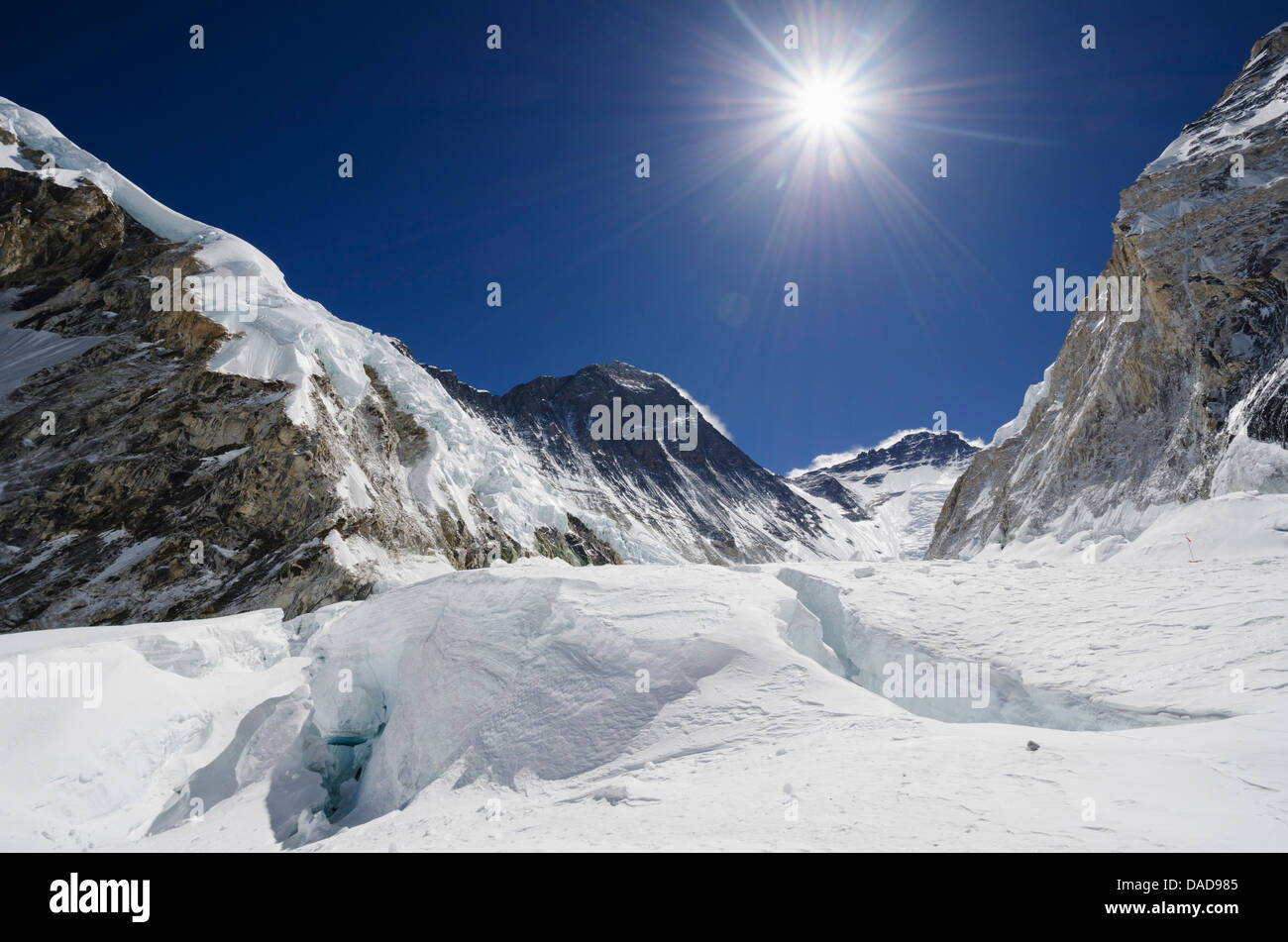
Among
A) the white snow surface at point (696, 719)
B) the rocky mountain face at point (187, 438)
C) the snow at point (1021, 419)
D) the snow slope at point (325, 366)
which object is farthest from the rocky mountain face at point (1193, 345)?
the snow slope at point (325, 366)

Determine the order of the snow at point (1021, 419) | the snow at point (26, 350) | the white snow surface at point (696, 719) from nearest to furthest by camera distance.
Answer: the white snow surface at point (696, 719), the snow at point (26, 350), the snow at point (1021, 419)

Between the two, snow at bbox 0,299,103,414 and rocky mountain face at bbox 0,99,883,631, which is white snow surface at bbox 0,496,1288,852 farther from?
snow at bbox 0,299,103,414

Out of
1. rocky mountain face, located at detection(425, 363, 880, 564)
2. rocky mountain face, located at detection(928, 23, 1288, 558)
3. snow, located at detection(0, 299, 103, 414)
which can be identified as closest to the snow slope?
snow, located at detection(0, 299, 103, 414)

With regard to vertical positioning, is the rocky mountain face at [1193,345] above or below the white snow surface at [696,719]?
above

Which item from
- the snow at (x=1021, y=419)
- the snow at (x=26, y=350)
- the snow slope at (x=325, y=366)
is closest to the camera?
the snow at (x=26, y=350)

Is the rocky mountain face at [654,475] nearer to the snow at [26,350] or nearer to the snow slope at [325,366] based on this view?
the snow slope at [325,366]
